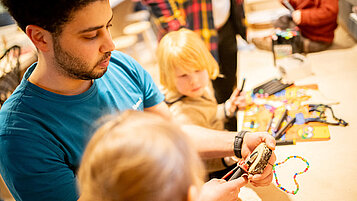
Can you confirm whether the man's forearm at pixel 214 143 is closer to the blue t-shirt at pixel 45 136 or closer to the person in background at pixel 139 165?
the blue t-shirt at pixel 45 136

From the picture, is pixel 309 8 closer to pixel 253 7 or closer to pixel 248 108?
pixel 248 108

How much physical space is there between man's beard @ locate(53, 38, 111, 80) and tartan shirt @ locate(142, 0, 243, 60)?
1.24 meters

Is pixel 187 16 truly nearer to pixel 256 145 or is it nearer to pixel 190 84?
pixel 190 84

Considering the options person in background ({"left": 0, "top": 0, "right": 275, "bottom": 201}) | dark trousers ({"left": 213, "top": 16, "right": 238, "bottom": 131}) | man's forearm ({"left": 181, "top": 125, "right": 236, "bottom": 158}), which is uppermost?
person in background ({"left": 0, "top": 0, "right": 275, "bottom": 201})

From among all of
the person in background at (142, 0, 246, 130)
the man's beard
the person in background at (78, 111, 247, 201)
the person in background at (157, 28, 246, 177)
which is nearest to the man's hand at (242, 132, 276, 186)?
the person in background at (157, 28, 246, 177)

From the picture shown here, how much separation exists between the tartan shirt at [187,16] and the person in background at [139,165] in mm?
1625

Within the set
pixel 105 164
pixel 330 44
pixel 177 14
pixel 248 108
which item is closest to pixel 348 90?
pixel 248 108

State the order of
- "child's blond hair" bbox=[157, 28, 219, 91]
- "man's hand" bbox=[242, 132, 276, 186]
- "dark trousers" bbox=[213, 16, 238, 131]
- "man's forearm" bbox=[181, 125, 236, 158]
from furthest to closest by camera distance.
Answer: "dark trousers" bbox=[213, 16, 238, 131]
"child's blond hair" bbox=[157, 28, 219, 91]
"man's forearm" bbox=[181, 125, 236, 158]
"man's hand" bbox=[242, 132, 276, 186]

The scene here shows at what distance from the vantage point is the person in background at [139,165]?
1.89ft

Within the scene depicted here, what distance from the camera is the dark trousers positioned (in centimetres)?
238

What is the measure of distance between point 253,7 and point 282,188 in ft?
12.6

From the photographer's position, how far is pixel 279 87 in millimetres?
1643

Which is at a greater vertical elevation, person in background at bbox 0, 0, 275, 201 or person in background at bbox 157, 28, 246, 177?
person in background at bbox 0, 0, 275, 201

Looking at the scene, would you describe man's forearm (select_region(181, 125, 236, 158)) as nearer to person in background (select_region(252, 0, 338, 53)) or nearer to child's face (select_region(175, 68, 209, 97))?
child's face (select_region(175, 68, 209, 97))
